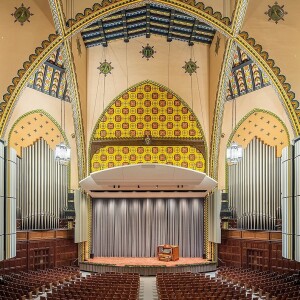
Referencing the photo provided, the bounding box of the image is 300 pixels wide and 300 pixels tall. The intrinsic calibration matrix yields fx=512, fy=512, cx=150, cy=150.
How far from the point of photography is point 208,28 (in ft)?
71.3

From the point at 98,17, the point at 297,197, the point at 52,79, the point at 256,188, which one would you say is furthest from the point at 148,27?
the point at 297,197

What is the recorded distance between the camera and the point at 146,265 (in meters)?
21.6

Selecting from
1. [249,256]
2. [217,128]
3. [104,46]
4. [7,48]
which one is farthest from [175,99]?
[7,48]

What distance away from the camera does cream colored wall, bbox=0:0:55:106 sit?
16.3 meters

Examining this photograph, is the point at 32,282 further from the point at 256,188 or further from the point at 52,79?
the point at 256,188

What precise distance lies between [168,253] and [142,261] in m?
1.29

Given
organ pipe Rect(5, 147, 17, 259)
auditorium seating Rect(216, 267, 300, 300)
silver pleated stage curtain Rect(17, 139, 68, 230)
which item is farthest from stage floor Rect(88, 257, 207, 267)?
organ pipe Rect(5, 147, 17, 259)

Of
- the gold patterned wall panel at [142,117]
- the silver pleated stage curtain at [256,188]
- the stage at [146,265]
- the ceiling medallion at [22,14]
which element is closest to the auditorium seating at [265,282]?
the stage at [146,265]

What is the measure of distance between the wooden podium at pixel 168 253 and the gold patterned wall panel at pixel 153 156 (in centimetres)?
379

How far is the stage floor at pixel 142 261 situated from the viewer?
22172 mm

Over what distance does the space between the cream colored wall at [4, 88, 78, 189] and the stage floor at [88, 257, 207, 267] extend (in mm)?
3767

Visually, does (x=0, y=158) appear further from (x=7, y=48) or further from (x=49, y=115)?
(x=49, y=115)

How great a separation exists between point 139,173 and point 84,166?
3.67 m

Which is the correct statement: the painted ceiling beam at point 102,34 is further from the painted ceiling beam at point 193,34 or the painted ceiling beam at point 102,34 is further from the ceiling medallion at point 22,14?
the ceiling medallion at point 22,14
